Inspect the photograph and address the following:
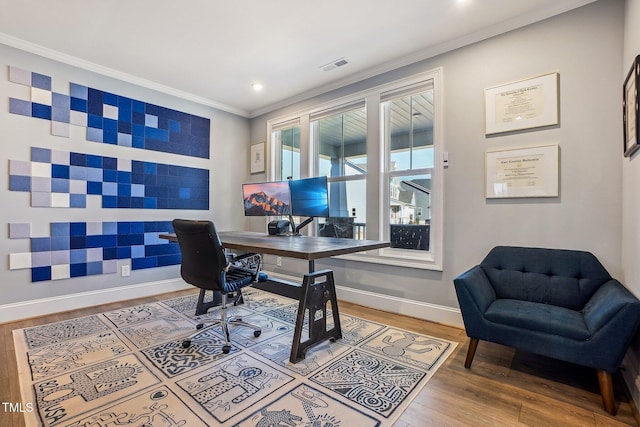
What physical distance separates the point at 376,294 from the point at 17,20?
4014 mm

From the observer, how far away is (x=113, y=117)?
3.42 m

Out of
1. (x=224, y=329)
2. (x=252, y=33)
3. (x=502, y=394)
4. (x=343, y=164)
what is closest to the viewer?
(x=502, y=394)

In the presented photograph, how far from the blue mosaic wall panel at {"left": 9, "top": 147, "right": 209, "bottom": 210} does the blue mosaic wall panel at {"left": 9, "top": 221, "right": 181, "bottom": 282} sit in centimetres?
24

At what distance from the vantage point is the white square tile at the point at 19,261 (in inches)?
110

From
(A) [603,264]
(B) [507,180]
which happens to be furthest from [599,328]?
(B) [507,180]

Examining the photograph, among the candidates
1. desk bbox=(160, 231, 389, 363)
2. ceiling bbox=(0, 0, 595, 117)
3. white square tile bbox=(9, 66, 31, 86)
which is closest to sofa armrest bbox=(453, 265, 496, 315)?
desk bbox=(160, 231, 389, 363)

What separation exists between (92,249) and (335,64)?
10.8ft

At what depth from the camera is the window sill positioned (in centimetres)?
285

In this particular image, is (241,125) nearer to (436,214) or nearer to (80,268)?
(80,268)

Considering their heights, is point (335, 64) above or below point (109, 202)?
above

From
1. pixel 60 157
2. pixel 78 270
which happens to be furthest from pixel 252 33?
pixel 78 270

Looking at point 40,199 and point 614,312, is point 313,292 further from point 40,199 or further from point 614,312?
point 40,199

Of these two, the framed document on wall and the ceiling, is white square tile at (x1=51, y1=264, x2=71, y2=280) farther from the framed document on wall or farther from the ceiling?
the framed document on wall

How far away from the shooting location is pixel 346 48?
2877 mm
